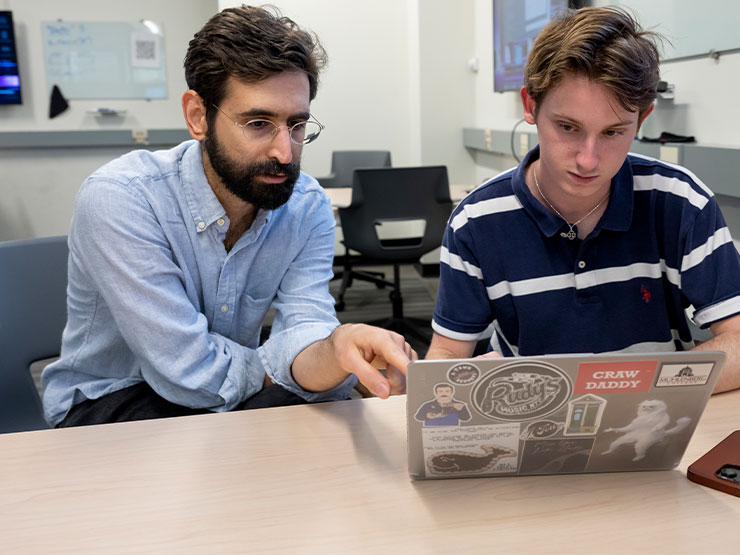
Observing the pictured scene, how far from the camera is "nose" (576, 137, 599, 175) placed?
45.6 inches

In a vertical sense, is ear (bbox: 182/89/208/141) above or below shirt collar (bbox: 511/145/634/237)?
above

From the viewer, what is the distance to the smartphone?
0.80 metres

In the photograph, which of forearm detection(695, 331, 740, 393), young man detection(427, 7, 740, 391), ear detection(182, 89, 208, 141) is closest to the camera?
forearm detection(695, 331, 740, 393)

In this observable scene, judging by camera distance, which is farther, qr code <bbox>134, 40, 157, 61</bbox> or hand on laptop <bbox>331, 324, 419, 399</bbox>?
qr code <bbox>134, 40, 157, 61</bbox>

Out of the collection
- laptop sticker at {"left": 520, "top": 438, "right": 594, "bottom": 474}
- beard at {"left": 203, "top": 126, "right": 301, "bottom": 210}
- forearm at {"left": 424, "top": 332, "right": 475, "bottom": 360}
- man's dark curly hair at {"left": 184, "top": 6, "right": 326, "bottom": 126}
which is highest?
man's dark curly hair at {"left": 184, "top": 6, "right": 326, "bottom": 126}

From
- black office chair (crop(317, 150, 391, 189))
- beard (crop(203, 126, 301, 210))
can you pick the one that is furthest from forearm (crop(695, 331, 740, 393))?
black office chair (crop(317, 150, 391, 189))

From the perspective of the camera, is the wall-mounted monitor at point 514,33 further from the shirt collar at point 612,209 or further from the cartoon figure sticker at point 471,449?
the cartoon figure sticker at point 471,449

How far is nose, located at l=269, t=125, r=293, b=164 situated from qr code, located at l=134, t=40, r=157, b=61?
14.6ft

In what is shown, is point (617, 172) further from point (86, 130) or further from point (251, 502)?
point (86, 130)

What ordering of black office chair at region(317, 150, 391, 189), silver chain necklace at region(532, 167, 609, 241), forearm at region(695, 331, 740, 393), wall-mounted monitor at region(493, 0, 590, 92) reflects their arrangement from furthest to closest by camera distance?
black office chair at region(317, 150, 391, 189), wall-mounted monitor at region(493, 0, 590, 92), silver chain necklace at region(532, 167, 609, 241), forearm at region(695, 331, 740, 393)

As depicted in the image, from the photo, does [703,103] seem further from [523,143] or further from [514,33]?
[514,33]

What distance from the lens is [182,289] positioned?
1.28 metres

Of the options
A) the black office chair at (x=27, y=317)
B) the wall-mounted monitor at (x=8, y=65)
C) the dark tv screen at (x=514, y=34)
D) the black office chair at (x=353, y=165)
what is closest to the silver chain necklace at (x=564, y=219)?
the black office chair at (x=27, y=317)

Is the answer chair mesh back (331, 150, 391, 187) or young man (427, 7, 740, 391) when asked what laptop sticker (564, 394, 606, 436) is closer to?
young man (427, 7, 740, 391)
